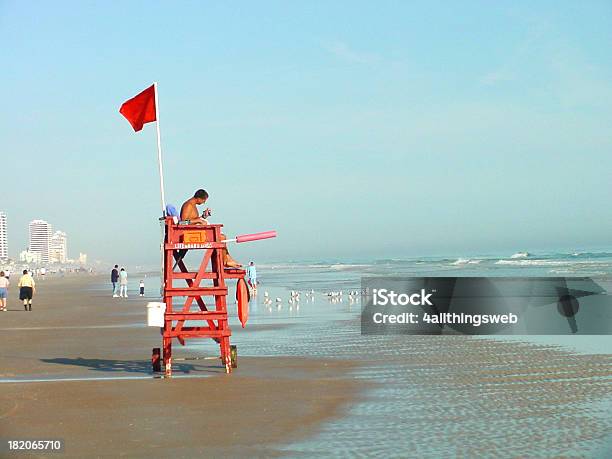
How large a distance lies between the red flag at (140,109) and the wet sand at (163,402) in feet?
10.9

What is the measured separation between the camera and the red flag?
40.9 ft

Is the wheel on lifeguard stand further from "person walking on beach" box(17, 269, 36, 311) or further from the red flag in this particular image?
"person walking on beach" box(17, 269, 36, 311)

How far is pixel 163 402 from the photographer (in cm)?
950

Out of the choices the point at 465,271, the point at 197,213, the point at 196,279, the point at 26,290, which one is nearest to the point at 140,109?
the point at 197,213

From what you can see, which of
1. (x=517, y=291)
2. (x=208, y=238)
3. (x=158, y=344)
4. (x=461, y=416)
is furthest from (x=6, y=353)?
(x=517, y=291)

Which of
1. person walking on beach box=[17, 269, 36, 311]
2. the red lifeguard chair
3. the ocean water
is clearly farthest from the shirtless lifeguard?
the ocean water

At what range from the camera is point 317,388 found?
34.3ft

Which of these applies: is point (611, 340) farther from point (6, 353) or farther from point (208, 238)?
point (6, 353)

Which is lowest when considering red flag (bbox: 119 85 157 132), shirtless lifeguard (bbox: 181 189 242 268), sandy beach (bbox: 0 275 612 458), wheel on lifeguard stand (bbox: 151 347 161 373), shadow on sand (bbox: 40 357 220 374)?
sandy beach (bbox: 0 275 612 458)

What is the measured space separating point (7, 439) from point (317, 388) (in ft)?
12.4

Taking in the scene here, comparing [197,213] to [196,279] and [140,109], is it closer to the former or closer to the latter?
[196,279]

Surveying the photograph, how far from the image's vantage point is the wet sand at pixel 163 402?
758cm

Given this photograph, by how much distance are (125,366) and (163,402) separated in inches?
148

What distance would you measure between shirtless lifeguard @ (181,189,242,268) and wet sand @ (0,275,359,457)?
4.63ft
